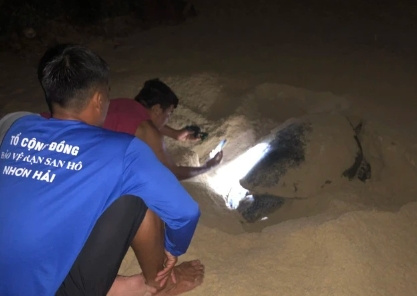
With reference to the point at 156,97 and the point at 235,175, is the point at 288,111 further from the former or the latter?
the point at 156,97

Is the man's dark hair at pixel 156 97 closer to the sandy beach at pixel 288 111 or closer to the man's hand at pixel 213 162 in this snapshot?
the man's hand at pixel 213 162

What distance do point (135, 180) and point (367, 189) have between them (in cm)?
167

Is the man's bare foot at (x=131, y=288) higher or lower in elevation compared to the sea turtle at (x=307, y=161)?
higher

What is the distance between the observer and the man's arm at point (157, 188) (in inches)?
45.1

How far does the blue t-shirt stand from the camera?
1062mm

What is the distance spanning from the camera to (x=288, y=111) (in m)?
3.07

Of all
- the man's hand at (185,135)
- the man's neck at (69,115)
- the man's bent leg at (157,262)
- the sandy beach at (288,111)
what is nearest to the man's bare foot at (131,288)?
the man's bent leg at (157,262)

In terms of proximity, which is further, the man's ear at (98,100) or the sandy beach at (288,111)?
the sandy beach at (288,111)

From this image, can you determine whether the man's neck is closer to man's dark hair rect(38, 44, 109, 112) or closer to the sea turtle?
man's dark hair rect(38, 44, 109, 112)

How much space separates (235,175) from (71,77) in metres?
1.53

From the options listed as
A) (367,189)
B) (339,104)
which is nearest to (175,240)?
(367,189)

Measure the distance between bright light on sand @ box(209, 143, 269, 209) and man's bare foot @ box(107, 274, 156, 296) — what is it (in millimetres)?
967

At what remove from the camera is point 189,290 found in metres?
1.59

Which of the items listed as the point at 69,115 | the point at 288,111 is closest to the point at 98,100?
the point at 69,115
